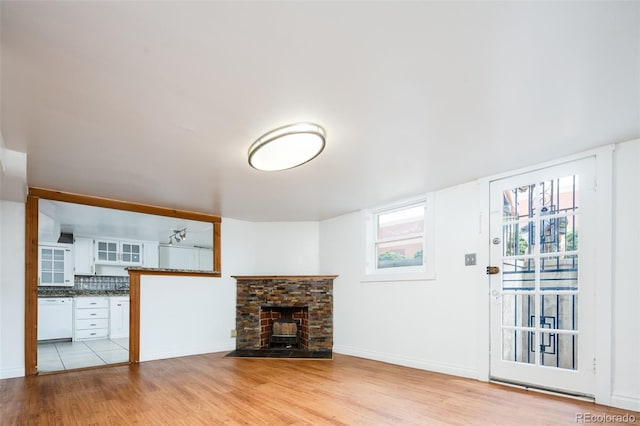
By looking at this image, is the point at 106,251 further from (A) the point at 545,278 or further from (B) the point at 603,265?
(B) the point at 603,265

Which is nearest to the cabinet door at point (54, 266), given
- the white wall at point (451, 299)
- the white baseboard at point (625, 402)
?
the white wall at point (451, 299)

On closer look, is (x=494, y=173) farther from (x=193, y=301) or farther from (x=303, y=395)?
(x=193, y=301)

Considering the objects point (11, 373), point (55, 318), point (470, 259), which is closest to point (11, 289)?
point (11, 373)

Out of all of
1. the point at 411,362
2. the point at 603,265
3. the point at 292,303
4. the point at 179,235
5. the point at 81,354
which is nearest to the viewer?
the point at 603,265

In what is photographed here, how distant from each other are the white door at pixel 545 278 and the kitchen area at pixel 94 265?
4341mm

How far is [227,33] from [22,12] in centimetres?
80

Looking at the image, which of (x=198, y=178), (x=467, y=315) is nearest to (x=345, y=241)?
(x=467, y=315)

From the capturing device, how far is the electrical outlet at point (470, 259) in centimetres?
407

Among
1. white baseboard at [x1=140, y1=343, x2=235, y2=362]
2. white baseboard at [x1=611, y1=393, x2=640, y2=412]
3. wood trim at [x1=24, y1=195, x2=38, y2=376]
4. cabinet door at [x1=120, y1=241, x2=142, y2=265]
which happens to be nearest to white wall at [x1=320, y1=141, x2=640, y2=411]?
white baseboard at [x1=611, y1=393, x2=640, y2=412]

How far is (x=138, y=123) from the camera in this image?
2.56 metres

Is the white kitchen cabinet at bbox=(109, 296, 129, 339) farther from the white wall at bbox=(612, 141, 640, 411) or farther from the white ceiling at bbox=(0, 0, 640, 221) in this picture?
the white wall at bbox=(612, 141, 640, 411)

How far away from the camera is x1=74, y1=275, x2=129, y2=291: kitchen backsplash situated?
7.61 m

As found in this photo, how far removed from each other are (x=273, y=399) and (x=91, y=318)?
18.6 ft

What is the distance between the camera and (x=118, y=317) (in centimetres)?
758
